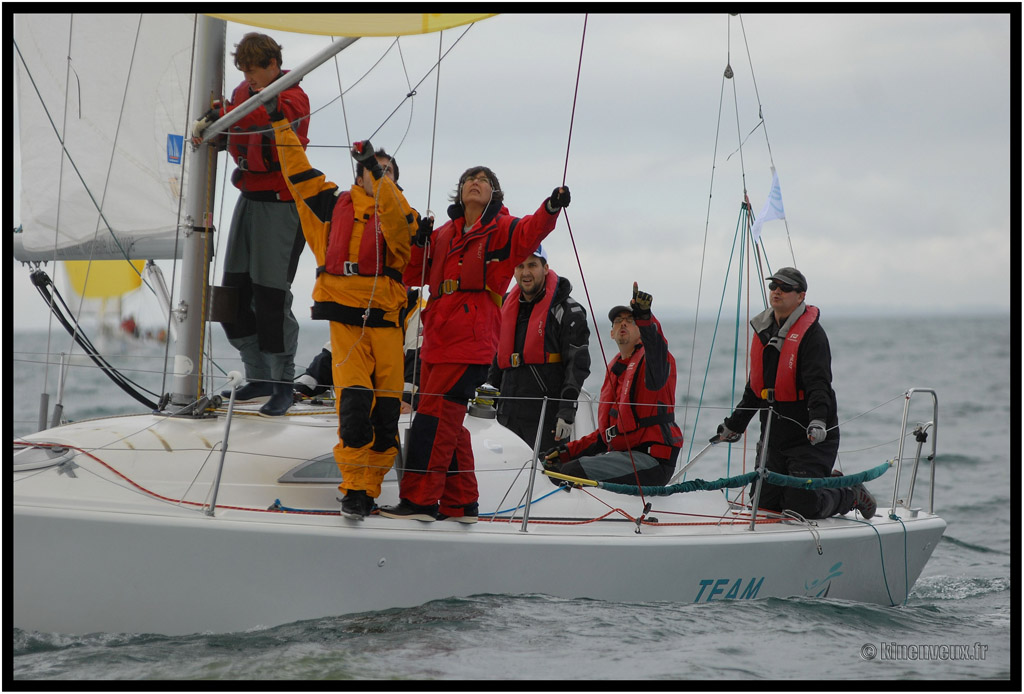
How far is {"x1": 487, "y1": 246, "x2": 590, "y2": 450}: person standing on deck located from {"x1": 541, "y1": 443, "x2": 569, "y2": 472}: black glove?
0.31 ft

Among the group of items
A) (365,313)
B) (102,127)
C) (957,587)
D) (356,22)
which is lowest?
(957,587)

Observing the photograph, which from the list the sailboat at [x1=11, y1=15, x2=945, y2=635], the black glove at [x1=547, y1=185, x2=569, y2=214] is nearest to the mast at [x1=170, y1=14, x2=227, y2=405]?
the sailboat at [x1=11, y1=15, x2=945, y2=635]

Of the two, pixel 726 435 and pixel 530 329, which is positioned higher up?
pixel 530 329

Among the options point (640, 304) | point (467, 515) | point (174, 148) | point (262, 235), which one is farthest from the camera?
point (640, 304)

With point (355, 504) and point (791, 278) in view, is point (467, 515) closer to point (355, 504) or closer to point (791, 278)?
point (355, 504)

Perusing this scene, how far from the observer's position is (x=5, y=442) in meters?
3.49

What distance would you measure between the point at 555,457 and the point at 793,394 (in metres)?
1.27

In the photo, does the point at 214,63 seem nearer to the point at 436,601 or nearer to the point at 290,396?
the point at 290,396

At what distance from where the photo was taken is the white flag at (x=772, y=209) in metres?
5.70

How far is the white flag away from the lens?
5700mm

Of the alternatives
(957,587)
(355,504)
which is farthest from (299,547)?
(957,587)

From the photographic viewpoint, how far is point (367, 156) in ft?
11.8

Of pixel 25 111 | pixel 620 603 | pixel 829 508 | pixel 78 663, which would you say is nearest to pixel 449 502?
pixel 620 603

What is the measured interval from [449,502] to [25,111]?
117 inches
